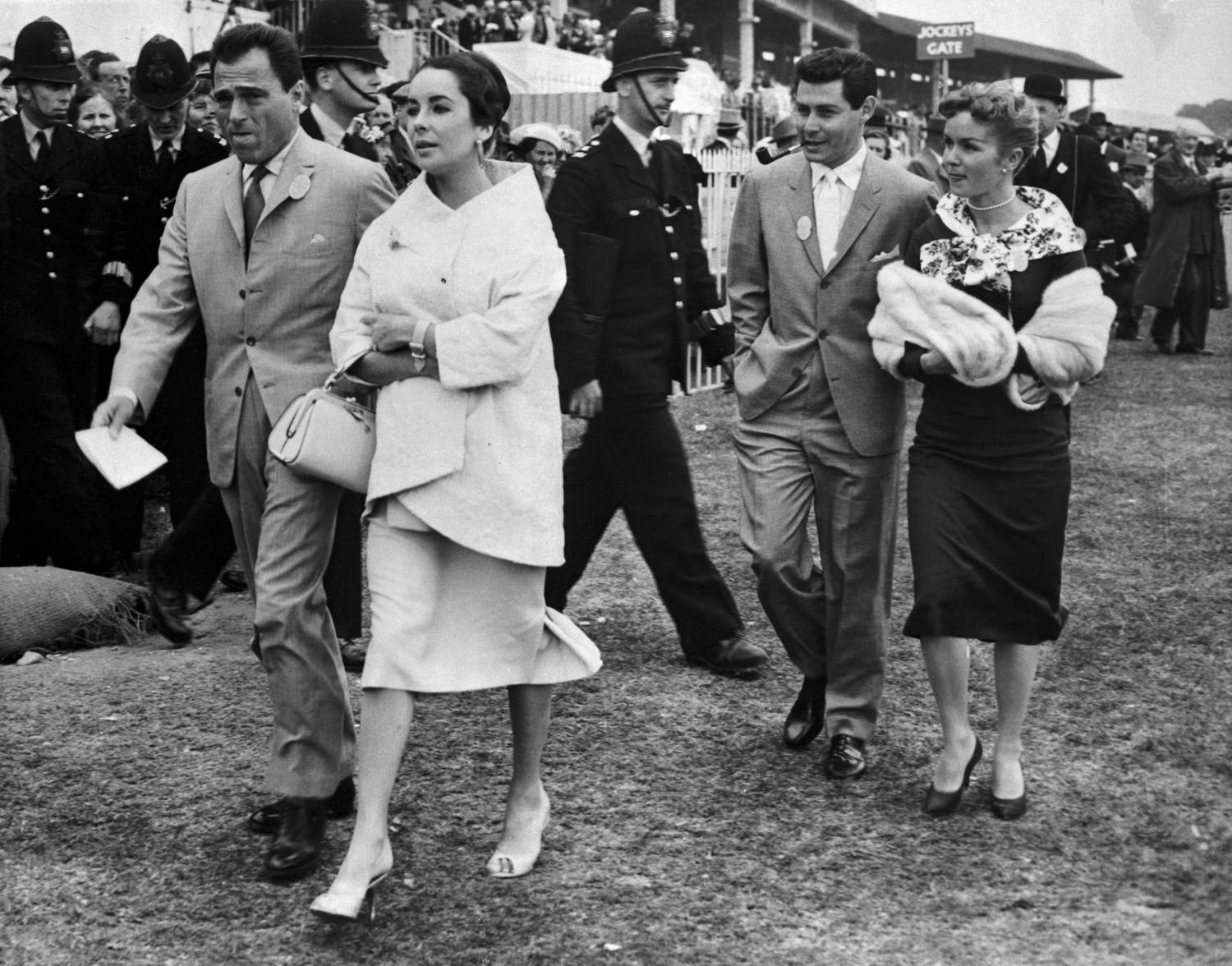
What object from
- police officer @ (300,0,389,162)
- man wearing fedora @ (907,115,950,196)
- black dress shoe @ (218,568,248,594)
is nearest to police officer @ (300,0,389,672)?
police officer @ (300,0,389,162)

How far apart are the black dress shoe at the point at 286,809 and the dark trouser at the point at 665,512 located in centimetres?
157

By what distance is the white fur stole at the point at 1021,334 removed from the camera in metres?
4.26

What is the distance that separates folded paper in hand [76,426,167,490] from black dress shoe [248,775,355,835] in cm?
90

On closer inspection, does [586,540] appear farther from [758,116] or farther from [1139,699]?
[758,116]

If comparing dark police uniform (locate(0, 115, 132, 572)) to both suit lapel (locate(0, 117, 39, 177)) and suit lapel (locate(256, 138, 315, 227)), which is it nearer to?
suit lapel (locate(0, 117, 39, 177))

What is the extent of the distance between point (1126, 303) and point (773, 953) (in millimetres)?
15359

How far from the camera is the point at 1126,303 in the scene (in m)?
17.7

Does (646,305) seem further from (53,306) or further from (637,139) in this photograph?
(53,306)

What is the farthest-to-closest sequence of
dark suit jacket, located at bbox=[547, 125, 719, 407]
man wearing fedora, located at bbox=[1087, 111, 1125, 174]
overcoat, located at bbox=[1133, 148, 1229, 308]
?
1. man wearing fedora, located at bbox=[1087, 111, 1125, 174]
2. overcoat, located at bbox=[1133, 148, 1229, 308]
3. dark suit jacket, located at bbox=[547, 125, 719, 407]

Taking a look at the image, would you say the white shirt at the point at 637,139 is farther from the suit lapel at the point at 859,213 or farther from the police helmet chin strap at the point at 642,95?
the suit lapel at the point at 859,213

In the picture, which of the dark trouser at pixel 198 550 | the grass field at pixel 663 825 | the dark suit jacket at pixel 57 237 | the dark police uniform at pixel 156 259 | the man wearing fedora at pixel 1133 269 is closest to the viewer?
the grass field at pixel 663 825

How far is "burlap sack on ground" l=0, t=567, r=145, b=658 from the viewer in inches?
249

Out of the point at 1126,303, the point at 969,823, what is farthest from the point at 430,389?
the point at 1126,303

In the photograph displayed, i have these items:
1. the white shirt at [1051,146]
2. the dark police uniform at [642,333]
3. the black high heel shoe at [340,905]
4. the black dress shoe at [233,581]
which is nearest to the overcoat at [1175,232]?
the white shirt at [1051,146]
